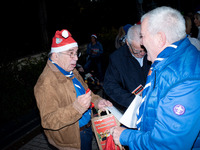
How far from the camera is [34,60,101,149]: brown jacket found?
1703 mm

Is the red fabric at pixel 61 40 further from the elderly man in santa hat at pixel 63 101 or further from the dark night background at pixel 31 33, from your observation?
the dark night background at pixel 31 33

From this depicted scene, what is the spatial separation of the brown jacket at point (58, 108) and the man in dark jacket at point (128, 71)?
811 millimetres

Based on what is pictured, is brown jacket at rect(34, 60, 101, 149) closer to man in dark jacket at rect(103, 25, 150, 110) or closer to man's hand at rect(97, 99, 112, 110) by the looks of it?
man's hand at rect(97, 99, 112, 110)

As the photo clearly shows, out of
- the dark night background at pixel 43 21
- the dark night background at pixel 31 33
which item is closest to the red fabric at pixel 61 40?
the dark night background at pixel 31 33

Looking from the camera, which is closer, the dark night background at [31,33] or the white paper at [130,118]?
the white paper at [130,118]

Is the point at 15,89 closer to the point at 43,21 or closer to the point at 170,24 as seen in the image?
the point at 170,24

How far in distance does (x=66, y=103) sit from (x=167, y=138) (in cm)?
124

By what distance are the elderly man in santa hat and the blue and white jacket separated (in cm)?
79

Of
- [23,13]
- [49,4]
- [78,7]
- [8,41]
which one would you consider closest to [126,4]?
[78,7]

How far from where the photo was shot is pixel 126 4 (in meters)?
26.0

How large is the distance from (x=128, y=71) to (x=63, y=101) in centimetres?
113

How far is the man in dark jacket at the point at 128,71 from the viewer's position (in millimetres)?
2342

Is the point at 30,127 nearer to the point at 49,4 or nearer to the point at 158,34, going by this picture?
the point at 158,34

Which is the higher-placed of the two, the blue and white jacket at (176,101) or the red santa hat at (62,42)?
the red santa hat at (62,42)
